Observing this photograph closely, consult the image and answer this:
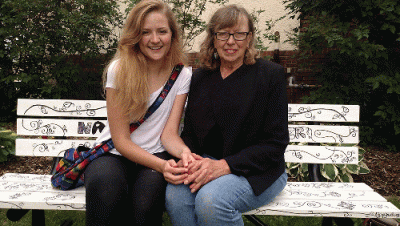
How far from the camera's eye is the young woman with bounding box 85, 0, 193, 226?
6.54 ft

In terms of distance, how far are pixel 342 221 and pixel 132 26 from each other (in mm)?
1889

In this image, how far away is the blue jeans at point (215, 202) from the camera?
1.91 m

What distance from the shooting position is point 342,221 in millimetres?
2332

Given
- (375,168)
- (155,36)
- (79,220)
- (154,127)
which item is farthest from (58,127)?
(375,168)

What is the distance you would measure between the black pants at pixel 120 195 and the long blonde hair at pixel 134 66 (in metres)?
0.38

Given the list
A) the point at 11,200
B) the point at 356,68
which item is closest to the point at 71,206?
the point at 11,200

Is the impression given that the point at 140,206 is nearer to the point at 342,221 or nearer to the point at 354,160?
the point at 342,221

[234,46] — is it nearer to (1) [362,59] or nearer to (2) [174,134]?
(2) [174,134]

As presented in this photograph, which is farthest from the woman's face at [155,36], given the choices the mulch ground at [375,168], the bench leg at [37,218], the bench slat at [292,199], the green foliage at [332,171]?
the mulch ground at [375,168]

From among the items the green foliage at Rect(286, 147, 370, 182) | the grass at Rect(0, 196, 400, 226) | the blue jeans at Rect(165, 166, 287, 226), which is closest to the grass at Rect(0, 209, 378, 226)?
the grass at Rect(0, 196, 400, 226)

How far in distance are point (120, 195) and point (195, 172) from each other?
449 mm

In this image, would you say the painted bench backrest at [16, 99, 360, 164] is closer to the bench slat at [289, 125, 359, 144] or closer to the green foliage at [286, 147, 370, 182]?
the bench slat at [289, 125, 359, 144]

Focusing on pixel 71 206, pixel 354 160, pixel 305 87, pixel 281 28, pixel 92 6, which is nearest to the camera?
pixel 71 206

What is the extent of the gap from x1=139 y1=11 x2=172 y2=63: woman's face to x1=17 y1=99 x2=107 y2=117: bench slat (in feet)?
2.56
